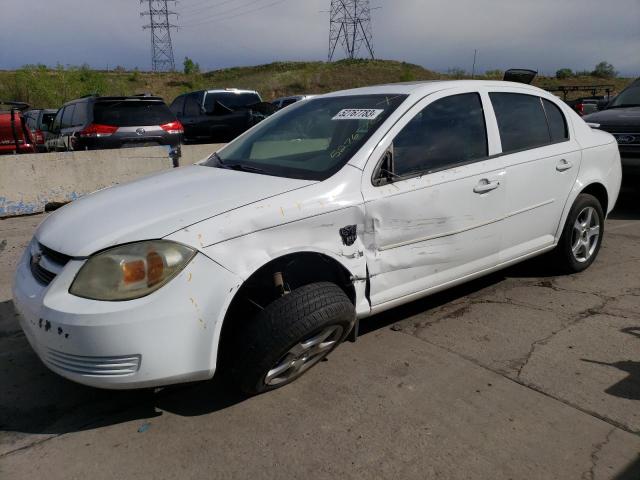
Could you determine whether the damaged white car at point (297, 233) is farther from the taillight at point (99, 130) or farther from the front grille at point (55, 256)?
the taillight at point (99, 130)

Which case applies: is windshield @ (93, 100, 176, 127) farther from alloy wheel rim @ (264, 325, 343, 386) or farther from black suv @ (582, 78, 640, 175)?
alloy wheel rim @ (264, 325, 343, 386)

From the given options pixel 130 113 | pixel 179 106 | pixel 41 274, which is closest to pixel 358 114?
pixel 41 274

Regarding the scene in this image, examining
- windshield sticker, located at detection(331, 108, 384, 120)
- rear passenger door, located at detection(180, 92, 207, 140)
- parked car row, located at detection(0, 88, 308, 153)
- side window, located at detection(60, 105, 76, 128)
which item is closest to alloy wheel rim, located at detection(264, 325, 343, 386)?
windshield sticker, located at detection(331, 108, 384, 120)

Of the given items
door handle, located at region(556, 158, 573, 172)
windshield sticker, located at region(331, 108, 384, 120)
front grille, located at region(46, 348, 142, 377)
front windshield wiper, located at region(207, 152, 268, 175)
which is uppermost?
windshield sticker, located at region(331, 108, 384, 120)

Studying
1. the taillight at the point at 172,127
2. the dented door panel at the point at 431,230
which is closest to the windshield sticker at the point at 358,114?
the dented door panel at the point at 431,230

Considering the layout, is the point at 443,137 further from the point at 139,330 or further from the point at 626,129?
the point at 626,129

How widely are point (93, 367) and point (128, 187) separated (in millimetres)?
1250

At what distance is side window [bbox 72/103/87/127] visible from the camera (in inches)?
365

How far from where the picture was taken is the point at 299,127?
369 cm

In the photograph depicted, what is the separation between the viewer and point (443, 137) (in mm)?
3391

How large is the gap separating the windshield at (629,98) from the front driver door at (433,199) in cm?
535

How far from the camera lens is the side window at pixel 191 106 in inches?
560

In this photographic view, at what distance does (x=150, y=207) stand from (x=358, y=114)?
1.40 meters

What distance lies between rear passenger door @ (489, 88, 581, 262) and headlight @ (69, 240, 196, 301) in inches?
91.2
